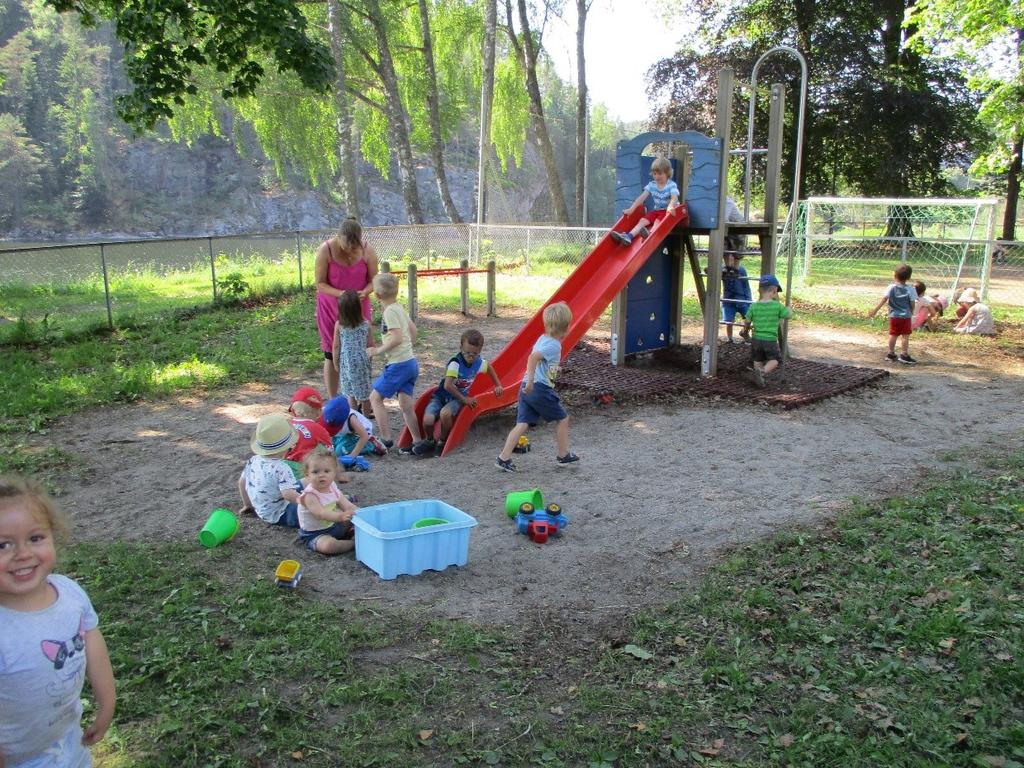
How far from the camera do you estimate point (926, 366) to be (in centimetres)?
1023

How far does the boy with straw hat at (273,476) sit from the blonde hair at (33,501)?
2842 millimetres

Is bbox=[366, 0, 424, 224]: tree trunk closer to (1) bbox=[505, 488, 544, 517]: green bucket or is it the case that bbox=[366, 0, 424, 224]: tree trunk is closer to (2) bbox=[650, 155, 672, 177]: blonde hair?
(2) bbox=[650, 155, 672, 177]: blonde hair

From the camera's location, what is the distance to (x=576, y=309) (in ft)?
27.7

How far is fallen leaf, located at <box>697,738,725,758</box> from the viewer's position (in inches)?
119

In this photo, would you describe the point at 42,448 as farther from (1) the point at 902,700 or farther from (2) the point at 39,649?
(1) the point at 902,700

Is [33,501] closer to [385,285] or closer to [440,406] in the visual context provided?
[385,285]

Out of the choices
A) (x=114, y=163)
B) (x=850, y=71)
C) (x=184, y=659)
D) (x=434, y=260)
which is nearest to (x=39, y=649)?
(x=184, y=659)

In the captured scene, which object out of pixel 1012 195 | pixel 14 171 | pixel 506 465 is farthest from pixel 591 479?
pixel 14 171

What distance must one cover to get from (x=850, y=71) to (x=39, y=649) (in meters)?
32.4

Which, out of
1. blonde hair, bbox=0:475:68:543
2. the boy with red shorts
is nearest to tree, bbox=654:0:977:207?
the boy with red shorts

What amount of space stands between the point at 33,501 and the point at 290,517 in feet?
10.3

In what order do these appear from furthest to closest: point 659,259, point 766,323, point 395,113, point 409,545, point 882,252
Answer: point 882,252 < point 395,113 < point 659,259 < point 766,323 < point 409,545

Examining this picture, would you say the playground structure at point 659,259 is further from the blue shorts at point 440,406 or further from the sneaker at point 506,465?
the sneaker at point 506,465

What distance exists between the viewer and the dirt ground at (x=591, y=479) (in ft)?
14.7
